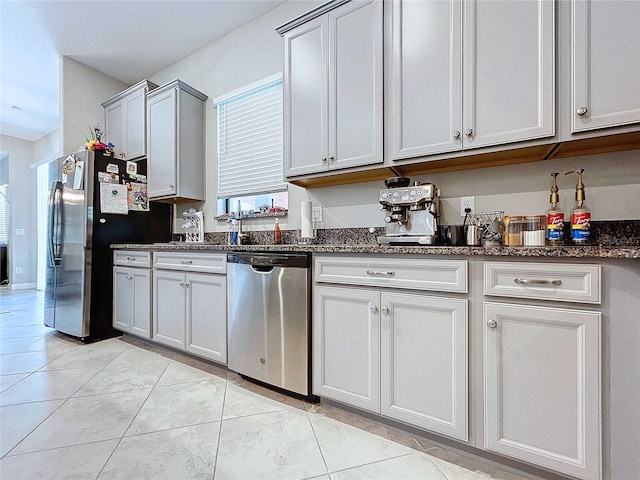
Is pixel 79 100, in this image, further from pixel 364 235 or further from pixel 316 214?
pixel 364 235

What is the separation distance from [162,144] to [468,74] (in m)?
2.82

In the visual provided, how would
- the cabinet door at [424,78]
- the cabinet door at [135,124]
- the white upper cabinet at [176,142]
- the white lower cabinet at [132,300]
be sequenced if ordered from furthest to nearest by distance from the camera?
the cabinet door at [135,124]
the white upper cabinet at [176,142]
the white lower cabinet at [132,300]
the cabinet door at [424,78]

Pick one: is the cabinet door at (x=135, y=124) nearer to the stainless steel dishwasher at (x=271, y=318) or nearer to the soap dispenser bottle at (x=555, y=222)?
the stainless steel dishwasher at (x=271, y=318)

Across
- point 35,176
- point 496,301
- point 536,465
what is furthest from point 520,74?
point 35,176

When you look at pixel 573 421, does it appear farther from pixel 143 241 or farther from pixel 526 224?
pixel 143 241

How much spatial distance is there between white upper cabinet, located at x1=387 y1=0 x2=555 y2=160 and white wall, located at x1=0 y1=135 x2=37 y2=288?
7.35m

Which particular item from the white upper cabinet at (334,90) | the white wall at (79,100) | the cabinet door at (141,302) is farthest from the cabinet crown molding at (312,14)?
the white wall at (79,100)

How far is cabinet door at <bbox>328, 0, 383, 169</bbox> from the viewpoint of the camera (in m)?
1.75

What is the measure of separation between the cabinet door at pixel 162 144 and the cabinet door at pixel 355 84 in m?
1.83

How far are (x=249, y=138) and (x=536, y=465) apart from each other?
2.92 m

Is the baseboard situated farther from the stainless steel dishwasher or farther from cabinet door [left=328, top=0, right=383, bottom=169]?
cabinet door [left=328, top=0, right=383, bottom=169]

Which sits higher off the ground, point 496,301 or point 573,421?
point 496,301

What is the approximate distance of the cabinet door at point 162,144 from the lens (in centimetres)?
291

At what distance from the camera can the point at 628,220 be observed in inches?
54.7
